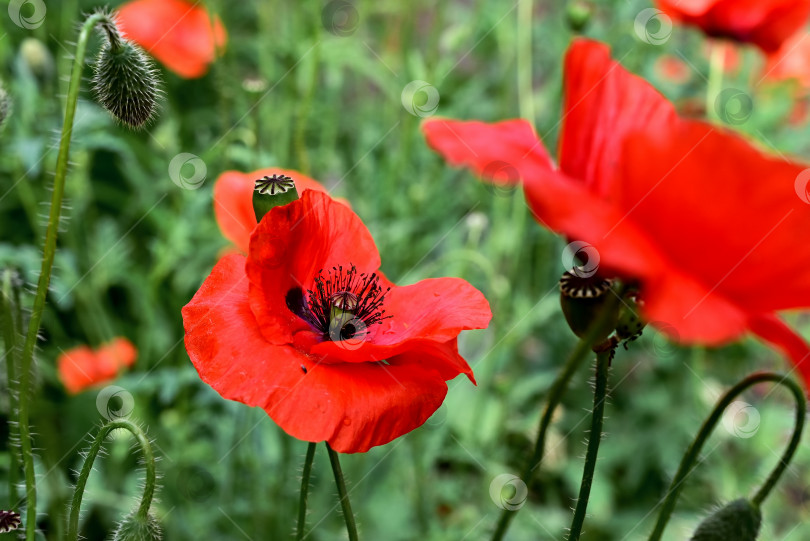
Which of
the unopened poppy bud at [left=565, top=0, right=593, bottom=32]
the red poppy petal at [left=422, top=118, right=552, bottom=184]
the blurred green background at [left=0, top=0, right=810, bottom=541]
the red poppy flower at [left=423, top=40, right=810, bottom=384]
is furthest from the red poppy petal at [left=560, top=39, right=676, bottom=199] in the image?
the unopened poppy bud at [left=565, top=0, right=593, bottom=32]

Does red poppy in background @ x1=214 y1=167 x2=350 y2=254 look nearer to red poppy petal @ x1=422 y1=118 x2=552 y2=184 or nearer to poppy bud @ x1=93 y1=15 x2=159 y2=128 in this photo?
poppy bud @ x1=93 y1=15 x2=159 y2=128

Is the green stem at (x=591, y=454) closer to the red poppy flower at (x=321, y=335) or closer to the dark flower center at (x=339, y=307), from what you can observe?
the red poppy flower at (x=321, y=335)

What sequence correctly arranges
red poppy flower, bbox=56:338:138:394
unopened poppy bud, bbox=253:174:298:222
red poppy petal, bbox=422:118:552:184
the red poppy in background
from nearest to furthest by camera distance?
red poppy petal, bbox=422:118:552:184
unopened poppy bud, bbox=253:174:298:222
the red poppy in background
red poppy flower, bbox=56:338:138:394

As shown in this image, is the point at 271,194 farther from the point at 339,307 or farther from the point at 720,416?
the point at 720,416

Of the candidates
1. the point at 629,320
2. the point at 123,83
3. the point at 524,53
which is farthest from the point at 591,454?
the point at 524,53

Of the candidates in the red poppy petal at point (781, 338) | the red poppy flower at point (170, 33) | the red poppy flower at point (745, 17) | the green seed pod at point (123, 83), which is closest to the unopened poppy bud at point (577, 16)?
the red poppy flower at point (745, 17)

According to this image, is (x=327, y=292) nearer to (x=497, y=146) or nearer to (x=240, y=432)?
(x=497, y=146)
